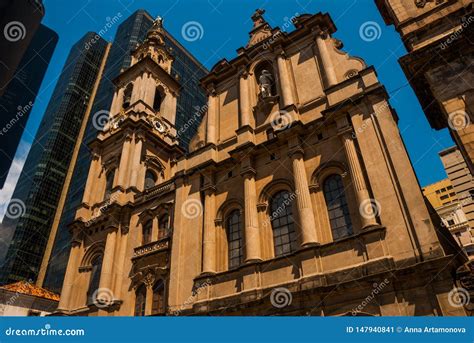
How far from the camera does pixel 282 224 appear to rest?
16922mm

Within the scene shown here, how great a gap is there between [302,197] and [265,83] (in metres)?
9.27

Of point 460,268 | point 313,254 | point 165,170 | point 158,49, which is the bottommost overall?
point 460,268

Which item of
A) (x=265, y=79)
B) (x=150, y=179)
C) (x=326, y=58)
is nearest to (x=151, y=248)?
(x=150, y=179)

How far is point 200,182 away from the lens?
20.8m

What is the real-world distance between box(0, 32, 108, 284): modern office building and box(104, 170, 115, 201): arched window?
31.1 metres

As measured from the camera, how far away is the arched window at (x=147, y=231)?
899 inches

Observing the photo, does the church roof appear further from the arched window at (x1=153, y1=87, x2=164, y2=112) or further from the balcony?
the arched window at (x1=153, y1=87, x2=164, y2=112)

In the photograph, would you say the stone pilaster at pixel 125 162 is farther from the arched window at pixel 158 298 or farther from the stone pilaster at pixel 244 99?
the stone pilaster at pixel 244 99

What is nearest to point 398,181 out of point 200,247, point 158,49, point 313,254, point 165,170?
point 313,254

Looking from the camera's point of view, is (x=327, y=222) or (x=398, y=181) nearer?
(x=398, y=181)

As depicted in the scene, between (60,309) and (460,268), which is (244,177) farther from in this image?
(60,309)

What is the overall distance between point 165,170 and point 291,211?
1690cm

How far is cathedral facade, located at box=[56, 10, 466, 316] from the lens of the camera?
13.0 metres

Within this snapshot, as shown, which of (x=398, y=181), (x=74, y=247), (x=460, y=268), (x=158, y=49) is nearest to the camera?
(x=460, y=268)
